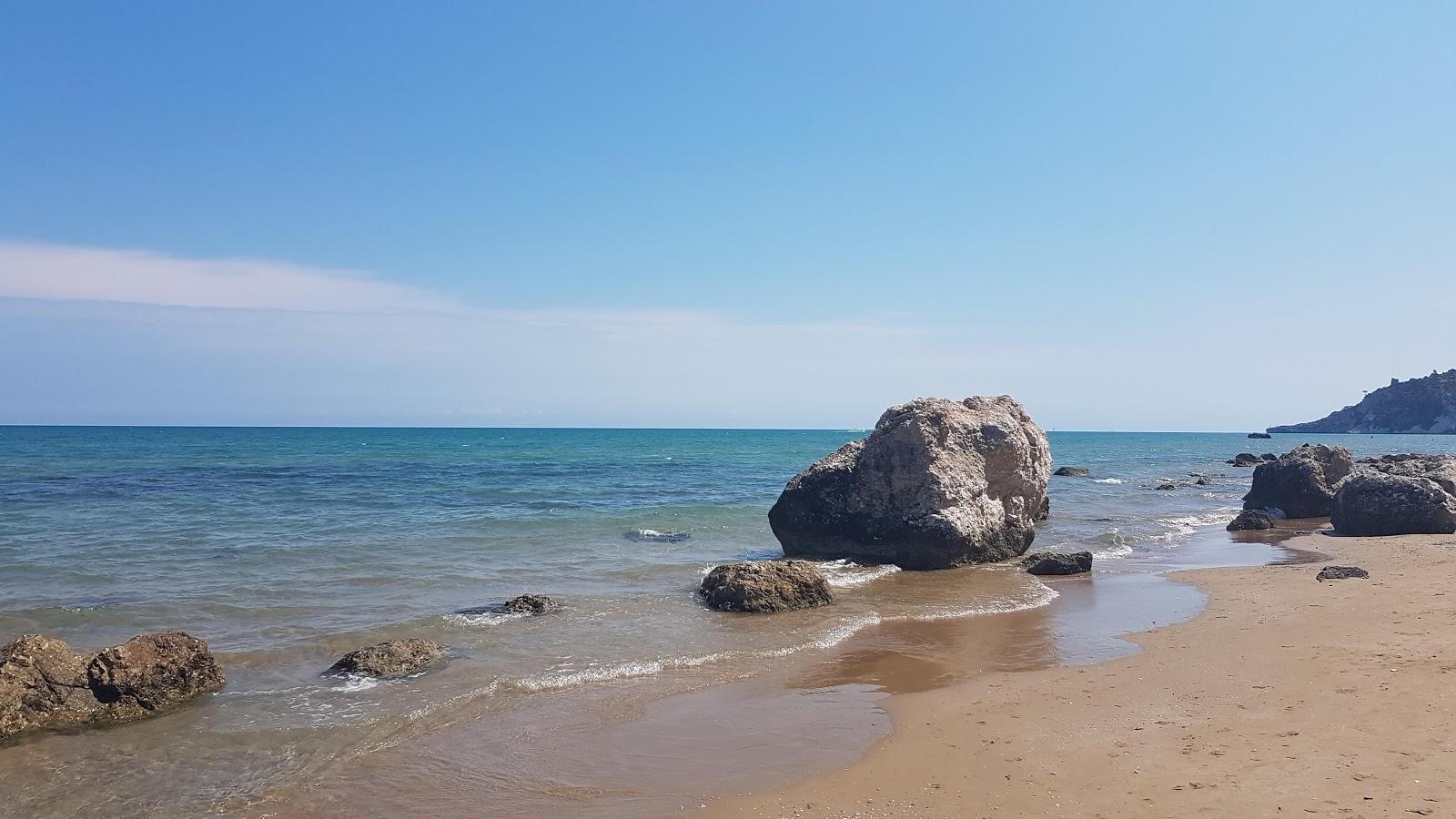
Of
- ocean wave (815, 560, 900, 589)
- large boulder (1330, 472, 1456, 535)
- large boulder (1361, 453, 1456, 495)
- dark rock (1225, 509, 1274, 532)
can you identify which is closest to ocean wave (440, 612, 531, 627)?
ocean wave (815, 560, 900, 589)

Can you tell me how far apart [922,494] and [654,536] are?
668cm

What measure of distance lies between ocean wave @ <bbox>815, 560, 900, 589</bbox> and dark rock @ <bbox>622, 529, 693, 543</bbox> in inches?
172

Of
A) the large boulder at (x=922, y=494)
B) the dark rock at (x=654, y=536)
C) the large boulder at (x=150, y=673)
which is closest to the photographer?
the large boulder at (x=150, y=673)

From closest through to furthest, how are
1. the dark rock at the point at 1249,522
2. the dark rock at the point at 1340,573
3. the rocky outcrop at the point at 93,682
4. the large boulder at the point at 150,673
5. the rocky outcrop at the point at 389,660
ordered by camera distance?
the rocky outcrop at the point at 93,682, the large boulder at the point at 150,673, the rocky outcrop at the point at 389,660, the dark rock at the point at 1340,573, the dark rock at the point at 1249,522

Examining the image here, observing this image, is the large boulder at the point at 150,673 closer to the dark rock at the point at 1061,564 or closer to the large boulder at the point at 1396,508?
the dark rock at the point at 1061,564

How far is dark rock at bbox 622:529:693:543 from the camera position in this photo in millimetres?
19484

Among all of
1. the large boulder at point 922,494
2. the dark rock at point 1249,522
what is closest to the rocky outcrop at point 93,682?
the large boulder at point 922,494

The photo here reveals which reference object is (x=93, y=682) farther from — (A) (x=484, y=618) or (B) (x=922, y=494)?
(B) (x=922, y=494)

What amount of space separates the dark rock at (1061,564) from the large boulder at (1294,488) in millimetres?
13535

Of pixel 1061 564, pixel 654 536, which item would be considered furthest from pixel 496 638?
pixel 1061 564

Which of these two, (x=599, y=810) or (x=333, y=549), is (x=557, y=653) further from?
(x=333, y=549)

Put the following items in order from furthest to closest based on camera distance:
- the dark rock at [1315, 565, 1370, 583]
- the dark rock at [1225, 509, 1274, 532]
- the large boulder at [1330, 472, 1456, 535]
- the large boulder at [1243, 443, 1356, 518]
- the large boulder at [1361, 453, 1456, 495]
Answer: the large boulder at [1243, 443, 1356, 518], the large boulder at [1361, 453, 1456, 495], the dark rock at [1225, 509, 1274, 532], the large boulder at [1330, 472, 1456, 535], the dark rock at [1315, 565, 1370, 583]

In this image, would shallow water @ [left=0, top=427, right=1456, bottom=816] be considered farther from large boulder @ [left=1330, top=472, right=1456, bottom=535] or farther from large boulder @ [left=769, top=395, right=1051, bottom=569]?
large boulder @ [left=1330, top=472, right=1456, bottom=535]

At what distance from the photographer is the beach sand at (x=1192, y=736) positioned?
5438 millimetres
